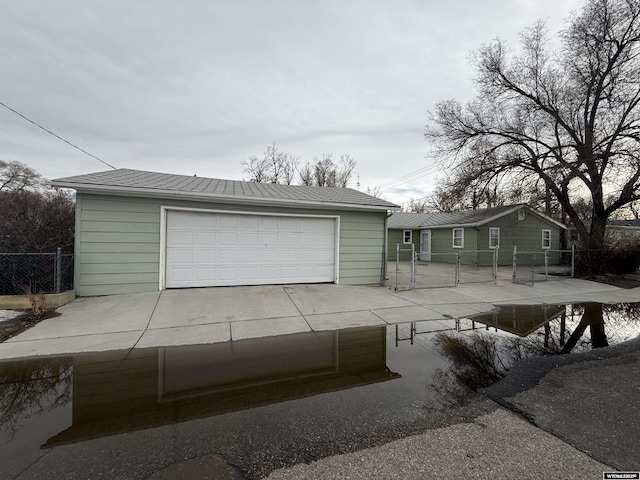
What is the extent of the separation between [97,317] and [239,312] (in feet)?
8.82

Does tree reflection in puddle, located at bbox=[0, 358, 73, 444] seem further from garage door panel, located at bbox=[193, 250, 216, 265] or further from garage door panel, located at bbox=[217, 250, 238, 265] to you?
garage door panel, located at bbox=[217, 250, 238, 265]

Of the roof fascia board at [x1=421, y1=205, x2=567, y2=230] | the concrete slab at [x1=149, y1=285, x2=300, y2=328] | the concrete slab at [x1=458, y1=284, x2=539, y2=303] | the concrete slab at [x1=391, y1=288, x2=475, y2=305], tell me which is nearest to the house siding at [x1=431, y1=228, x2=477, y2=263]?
the roof fascia board at [x1=421, y1=205, x2=567, y2=230]

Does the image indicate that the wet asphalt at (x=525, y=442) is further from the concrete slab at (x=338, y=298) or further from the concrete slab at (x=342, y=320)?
the concrete slab at (x=338, y=298)

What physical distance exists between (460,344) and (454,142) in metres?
13.0

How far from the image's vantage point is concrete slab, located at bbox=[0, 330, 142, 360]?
12.6ft

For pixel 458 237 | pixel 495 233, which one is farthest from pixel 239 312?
pixel 495 233

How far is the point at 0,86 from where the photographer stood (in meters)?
7.58

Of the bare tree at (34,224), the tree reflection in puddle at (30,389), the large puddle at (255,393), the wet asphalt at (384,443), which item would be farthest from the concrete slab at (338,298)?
the bare tree at (34,224)

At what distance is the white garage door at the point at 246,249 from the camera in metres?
7.54

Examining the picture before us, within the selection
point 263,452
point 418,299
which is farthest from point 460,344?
point 263,452

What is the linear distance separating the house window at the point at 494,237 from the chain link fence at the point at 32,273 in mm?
19521

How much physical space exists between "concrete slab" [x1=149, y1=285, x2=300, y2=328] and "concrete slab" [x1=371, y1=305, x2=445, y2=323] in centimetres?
A: 188

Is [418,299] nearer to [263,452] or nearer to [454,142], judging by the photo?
[263,452]

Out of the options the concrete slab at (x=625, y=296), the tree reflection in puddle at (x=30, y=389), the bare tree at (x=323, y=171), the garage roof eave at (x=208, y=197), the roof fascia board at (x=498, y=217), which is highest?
the bare tree at (x=323, y=171)
